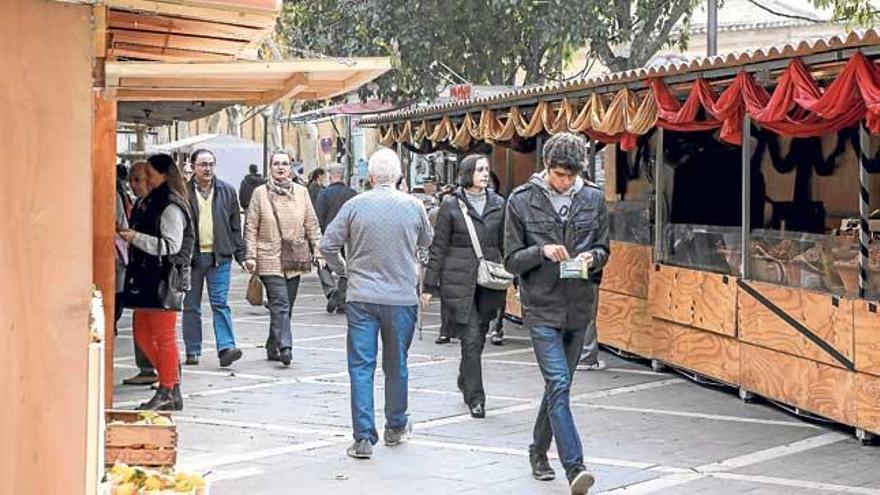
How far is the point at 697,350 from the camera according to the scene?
36.2 ft

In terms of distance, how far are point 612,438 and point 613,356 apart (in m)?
3.99

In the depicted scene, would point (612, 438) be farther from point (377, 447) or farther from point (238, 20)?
point (238, 20)

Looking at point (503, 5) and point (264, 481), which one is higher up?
point (503, 5)

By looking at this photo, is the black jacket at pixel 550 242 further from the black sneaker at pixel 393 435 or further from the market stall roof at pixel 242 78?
the black sneaker at pixel 393 435

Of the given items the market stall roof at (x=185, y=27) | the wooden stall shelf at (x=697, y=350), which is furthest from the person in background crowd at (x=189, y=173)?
the wooden stall shelf at (x=697, y=350)

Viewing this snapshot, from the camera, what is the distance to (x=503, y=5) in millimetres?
20891

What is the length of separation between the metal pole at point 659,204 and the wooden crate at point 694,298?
18cm

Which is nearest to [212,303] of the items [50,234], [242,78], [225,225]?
[225,225]

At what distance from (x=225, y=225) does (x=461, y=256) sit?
293 cm

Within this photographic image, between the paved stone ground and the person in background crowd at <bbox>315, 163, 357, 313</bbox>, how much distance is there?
4.17m

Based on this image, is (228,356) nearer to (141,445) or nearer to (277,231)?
(277,231)

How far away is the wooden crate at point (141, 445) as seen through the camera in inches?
239

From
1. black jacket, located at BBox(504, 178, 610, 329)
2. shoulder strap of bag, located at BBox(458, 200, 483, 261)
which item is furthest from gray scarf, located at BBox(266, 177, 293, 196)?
black jacket, located at BBox(504, 178, 610, 329)

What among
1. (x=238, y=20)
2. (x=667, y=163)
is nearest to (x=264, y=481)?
(x=238, y=20)
